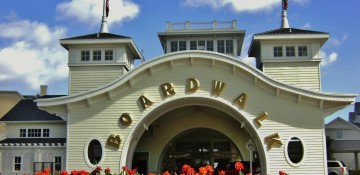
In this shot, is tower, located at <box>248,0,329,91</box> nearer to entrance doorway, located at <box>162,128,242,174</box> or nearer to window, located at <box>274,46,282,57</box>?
window, located at <box>274,46,282,57</box>

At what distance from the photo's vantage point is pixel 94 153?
25.1 metres

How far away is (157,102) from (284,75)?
8451 millimetres

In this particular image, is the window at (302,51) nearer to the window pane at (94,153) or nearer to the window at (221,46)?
the window at (221,46)

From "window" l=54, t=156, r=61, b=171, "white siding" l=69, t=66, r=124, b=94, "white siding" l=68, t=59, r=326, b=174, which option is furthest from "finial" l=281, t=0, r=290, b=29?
"window" l=54, t=156, r=61, b=171

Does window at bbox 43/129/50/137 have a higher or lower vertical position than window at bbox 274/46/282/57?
lower

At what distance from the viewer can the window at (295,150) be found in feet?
76.6

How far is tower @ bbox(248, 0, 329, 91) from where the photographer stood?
27.5 meters

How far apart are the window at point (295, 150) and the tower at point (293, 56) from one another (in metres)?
5.00

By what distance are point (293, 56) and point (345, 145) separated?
11569 mm

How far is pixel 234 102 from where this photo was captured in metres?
23.8

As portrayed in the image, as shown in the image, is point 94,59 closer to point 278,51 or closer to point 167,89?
point 167,89

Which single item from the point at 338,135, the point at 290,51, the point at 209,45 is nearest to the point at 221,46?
Answer: the point at 209,45

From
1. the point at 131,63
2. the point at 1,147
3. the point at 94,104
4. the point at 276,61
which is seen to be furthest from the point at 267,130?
the point at 1,147

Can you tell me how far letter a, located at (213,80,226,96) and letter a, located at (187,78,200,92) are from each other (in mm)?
893
